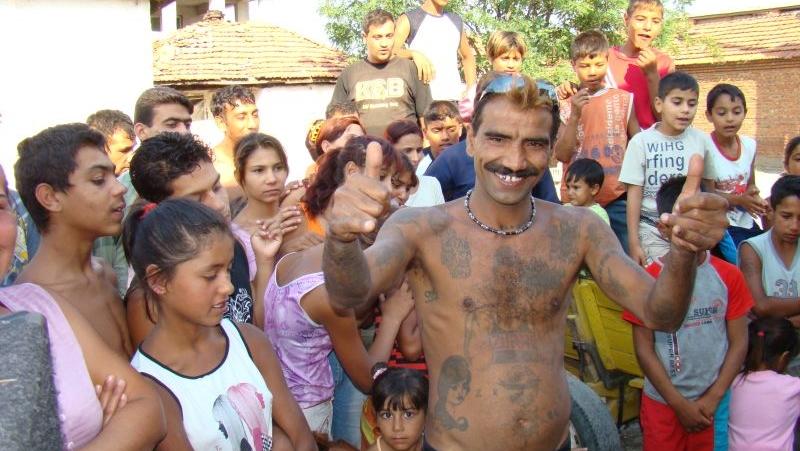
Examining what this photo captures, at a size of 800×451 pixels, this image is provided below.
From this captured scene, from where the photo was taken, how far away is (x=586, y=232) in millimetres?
3127

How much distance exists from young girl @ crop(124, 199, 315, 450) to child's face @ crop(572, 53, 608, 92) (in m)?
4.45

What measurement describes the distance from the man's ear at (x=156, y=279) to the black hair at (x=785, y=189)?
14.6 ft

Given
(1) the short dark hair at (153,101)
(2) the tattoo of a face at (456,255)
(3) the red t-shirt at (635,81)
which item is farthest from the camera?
(3) the red t-shirt at (635,81)

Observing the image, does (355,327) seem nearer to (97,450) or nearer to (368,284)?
(368,284)

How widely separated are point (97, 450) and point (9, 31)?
52.7ft

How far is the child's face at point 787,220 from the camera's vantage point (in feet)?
18.3

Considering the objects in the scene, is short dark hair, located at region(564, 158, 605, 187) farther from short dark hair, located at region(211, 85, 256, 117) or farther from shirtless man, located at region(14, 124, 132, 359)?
shirtless man, located at region(14, 124, 132, 359)

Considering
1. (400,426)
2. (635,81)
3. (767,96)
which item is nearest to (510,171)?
(400,426)

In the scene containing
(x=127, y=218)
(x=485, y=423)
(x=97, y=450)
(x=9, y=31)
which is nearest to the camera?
(x=97, y=450)

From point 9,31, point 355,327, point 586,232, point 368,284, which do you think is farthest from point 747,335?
point 9,31


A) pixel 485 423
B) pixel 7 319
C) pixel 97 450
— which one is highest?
pixel 7 319

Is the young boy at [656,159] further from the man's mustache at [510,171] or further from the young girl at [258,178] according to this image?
the man's mustache at [510,171]

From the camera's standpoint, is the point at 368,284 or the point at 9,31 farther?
the point at 9,31

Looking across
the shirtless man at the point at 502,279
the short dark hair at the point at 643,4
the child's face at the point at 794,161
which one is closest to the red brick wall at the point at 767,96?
the child's face at the point at 794,161
